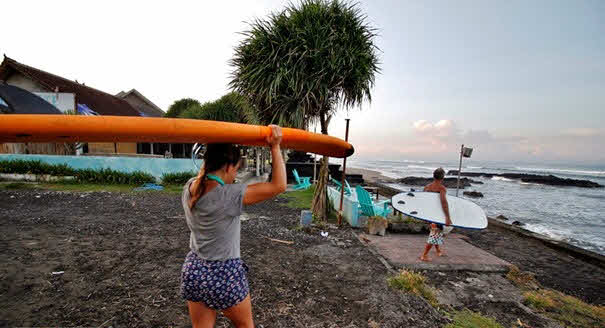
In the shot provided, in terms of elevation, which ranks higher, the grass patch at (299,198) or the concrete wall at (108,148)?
the concrete wall at (108,148)

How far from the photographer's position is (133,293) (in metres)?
3.34

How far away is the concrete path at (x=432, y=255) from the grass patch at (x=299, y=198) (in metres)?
3.43

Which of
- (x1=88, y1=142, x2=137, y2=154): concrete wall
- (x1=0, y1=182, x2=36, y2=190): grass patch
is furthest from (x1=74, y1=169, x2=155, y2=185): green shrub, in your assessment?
(x1=88, y1=142, x2=137, y2=154): concrete wall

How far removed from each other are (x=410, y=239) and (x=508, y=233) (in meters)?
4.58

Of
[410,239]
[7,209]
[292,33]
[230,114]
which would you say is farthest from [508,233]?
[230,114]

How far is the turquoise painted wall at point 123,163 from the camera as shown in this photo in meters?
11.9

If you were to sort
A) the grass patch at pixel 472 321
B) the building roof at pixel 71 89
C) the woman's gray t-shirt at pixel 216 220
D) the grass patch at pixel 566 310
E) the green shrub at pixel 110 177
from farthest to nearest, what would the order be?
the building roof at pixel 71 89 < the green shrub at pixel 110 177 < the grass patch at pixel 566 310 < the grass patch at pixel 472 321 < the woman's gray t-shirt at pixel 216 220

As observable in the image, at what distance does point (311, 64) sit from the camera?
7.06 meters

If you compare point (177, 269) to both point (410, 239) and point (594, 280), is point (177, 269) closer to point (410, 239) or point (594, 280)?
point (410, 239)

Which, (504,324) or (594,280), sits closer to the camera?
(504,324)

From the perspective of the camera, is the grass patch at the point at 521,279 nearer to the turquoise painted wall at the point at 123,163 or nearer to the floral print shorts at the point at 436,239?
the floral print shorts at the point at 436,239

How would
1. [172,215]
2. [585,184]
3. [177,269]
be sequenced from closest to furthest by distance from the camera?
[177,269] → [172,215] → [585,184]

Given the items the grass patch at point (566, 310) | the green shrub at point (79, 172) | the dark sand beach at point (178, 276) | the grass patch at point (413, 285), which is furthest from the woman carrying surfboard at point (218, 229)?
the green shrub at point (79, 172)

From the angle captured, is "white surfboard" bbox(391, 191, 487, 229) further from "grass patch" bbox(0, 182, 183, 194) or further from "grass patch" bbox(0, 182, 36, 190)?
"grass patch" bbox(0, 182, 36, 190)
